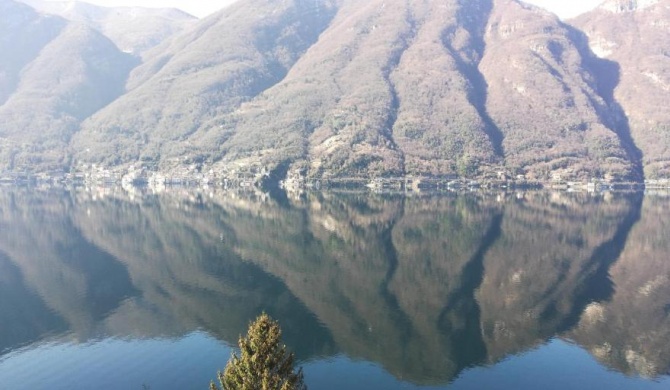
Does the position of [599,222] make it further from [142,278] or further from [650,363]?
[142,278]

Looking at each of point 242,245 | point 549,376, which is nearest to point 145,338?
point 549,376

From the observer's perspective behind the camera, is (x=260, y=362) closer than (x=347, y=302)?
Yes

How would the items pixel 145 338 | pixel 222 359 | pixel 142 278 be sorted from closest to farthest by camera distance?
pixel 222 359 → pixel 145 338 → pixel 142 278

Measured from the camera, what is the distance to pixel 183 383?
164 ft

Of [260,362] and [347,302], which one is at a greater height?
[260,362]

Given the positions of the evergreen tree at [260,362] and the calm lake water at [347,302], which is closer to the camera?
the evergreen tree at [260,362]

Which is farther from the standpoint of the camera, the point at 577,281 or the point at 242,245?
the point at 242,245

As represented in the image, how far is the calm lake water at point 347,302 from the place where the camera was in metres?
54.0

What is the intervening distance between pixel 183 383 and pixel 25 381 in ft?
50.0

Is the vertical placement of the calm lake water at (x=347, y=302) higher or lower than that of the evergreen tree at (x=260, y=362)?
lower

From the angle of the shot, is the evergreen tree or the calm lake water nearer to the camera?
the evergreen tree

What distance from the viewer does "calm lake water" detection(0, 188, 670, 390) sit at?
5401cm

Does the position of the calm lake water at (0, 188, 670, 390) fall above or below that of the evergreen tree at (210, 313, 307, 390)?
below

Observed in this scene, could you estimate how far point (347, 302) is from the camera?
75.1m
